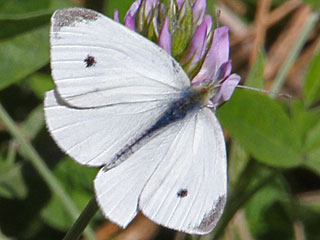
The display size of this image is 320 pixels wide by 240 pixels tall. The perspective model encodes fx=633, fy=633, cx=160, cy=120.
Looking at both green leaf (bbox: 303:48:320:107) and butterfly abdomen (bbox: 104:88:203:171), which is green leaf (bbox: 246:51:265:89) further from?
butterfly abdomen (bbox: 104:88:203:171)

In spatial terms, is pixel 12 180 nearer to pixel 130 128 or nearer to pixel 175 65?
pixel 130 128

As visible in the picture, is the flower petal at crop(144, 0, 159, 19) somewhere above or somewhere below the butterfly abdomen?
above

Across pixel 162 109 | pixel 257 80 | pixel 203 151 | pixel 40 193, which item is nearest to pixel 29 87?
pixel 40 193

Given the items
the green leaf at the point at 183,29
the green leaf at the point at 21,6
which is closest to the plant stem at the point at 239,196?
the green leaf at the point at 183,29

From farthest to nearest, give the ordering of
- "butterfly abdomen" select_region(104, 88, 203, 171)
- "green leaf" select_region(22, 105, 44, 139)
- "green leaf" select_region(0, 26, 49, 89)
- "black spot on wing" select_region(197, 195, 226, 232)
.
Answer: "green leaf" select_region(22, 105, 44, 139)
"green leaf" select_region(0, 26, 49, 89)
"butterfly abdomen" select_region(104, 88, 203, 171)
"black spot on wing" select_region(197, 195, 226, 232)

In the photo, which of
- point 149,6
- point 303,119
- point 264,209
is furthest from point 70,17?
point 264,209

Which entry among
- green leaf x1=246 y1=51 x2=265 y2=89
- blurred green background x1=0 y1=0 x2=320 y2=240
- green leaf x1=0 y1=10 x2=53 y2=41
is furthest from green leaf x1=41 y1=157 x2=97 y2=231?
green leaf x1=246 y1=51 x2=265 y2=89
